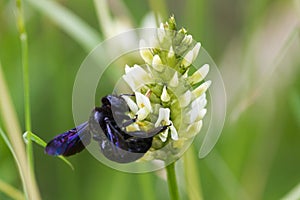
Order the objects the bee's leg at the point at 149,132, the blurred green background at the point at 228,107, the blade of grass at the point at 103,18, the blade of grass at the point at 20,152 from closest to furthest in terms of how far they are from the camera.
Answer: the bee's leg at the point at 149,132, the blade of grass at the point at 20,152, the blade of grass at the point at 103,18, the blurred green background at the point at 228,107

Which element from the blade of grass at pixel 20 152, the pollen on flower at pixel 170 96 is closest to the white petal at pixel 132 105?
the pollen on flower at pixel 170 96

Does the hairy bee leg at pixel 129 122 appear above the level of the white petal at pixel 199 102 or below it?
above

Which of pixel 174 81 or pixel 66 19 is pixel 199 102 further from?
pixel 66 19

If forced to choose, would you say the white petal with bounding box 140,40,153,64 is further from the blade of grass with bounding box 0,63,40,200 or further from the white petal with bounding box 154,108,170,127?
the blade of grass with bounding box 0,63,40,200

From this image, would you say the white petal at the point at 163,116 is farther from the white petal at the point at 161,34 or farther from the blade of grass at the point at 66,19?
the blade of grass at the point at 66,19

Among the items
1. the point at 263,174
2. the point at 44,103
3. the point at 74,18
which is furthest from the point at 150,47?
the point at 44,103

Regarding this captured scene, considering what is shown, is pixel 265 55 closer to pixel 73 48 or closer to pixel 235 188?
pixel 73 48
